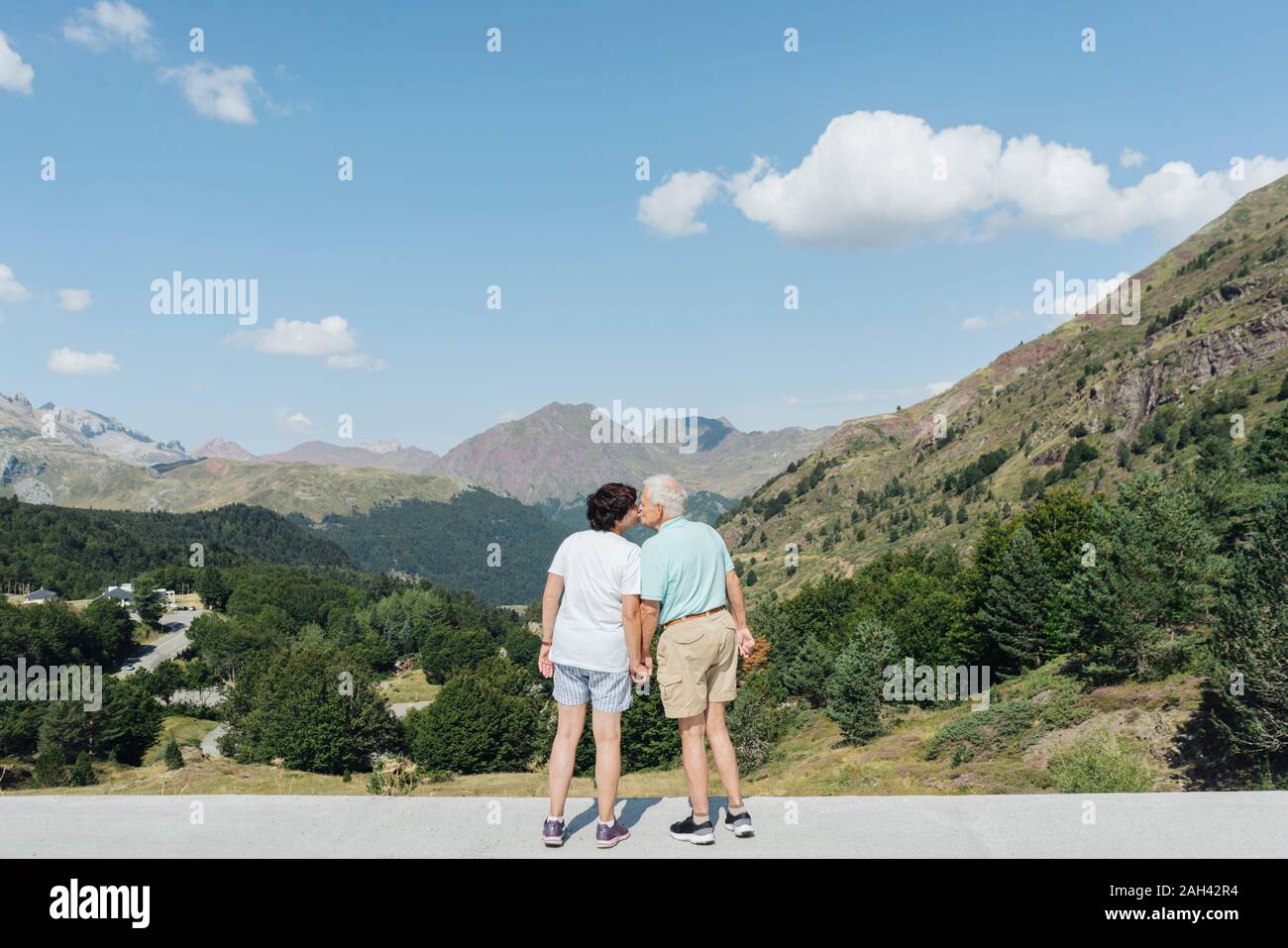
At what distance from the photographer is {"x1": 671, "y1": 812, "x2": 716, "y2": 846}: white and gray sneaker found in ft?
23.2

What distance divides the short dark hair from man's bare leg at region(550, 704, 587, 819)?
6.34 ft

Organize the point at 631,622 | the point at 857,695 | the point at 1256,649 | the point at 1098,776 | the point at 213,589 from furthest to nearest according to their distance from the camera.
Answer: the point at 213,589 → the point at 857,695 → the point at 1256,649 → the point at 1098,776 → the point at 631,622

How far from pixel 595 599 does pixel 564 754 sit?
5.32ft

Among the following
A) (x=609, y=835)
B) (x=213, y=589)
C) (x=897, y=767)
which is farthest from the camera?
(x=213, y=589)

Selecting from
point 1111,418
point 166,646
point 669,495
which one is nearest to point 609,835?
point 669,495

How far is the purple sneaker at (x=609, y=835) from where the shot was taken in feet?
23.2

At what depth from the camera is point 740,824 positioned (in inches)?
285

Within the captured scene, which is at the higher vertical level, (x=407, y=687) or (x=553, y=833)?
(x=553, y=833)

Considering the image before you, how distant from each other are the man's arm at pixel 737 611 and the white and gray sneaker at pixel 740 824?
1544 millimetres

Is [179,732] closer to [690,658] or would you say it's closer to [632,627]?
[632,627]

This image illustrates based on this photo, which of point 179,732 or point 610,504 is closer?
point 610,504

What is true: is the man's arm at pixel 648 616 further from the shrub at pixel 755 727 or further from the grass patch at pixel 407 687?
the grass patch at pixel 407 687
